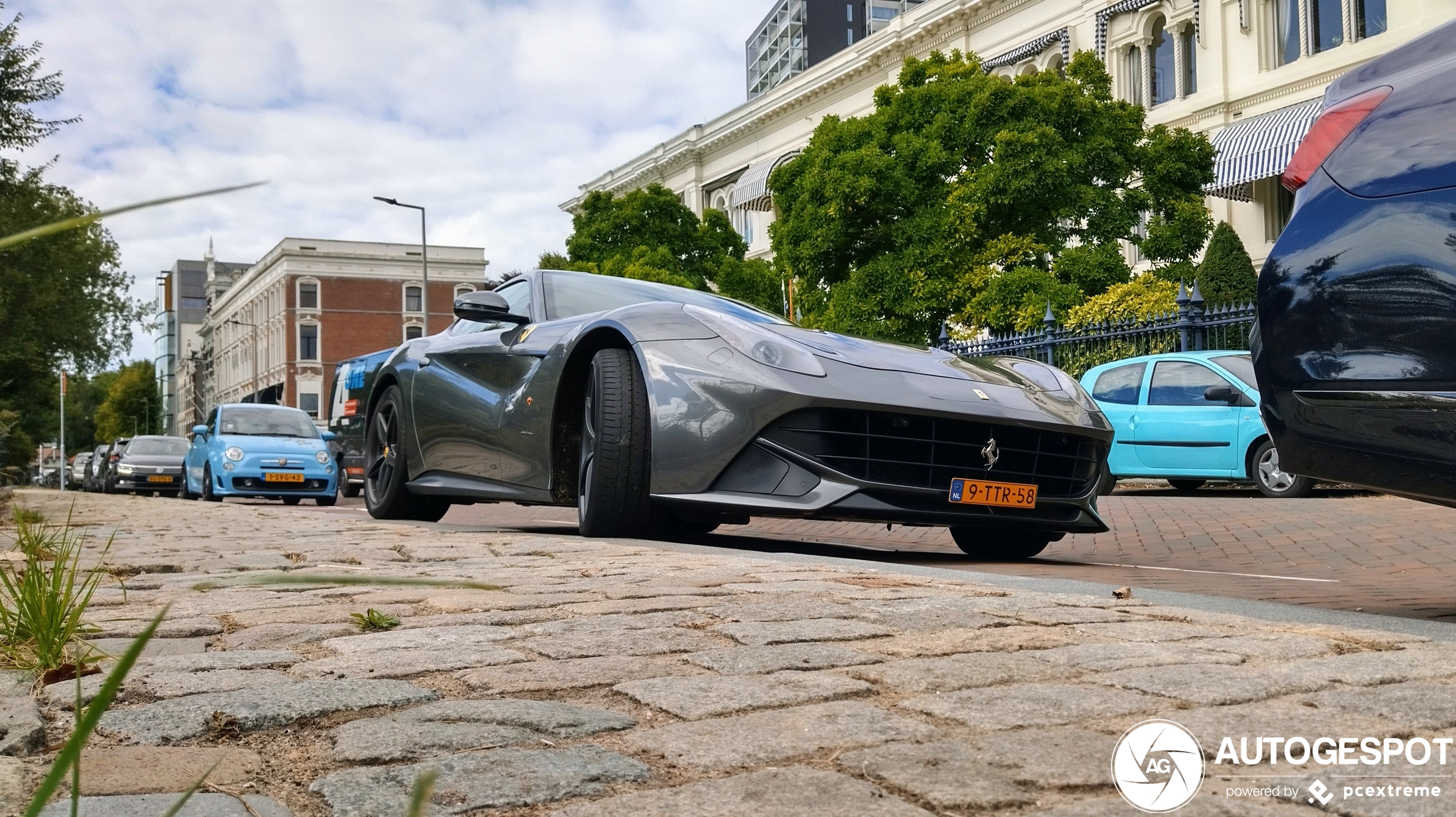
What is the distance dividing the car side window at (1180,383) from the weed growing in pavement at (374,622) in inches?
453

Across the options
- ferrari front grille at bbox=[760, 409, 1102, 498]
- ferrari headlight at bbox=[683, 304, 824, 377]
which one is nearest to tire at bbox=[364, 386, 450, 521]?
ferrari headlight at bbox=[683, 304, 824, 377]

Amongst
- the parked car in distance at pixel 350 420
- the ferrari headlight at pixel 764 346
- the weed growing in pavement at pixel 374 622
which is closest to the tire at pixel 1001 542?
the ferrari headlight at pixel 764 346

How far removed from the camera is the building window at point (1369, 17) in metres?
27.1

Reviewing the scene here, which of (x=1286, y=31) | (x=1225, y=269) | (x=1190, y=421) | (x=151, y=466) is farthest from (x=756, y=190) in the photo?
(x=1190, y=421)

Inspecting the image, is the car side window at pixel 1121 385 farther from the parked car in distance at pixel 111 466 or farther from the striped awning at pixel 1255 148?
the parked car in distance at pixel 111 466

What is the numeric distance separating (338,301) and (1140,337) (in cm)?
6711

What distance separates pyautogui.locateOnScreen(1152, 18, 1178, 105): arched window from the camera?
32719mm

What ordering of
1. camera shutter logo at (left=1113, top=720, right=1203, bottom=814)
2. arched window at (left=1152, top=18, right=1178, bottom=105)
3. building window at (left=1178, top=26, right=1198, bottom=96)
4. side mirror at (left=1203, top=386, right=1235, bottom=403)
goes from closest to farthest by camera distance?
camera shutter logo at (left=1113, top=720, right=1203, bottom=814) < side mirror at (left=1203, top=386, right=1235, bottom=403) < building window at (left=1178, top=26, right=1198, bottom=96) < arched window at (left=1152, top=18, right=1178, bottom=105)

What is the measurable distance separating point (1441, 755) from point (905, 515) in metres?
3.58

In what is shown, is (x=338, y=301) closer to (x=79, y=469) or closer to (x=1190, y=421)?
(x=79, y=469)

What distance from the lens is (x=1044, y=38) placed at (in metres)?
34.9

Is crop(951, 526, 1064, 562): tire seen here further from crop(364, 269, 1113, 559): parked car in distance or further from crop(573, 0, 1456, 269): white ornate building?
crop(573, 0, 1456, 269): white ornate building

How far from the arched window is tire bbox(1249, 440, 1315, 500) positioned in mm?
21694

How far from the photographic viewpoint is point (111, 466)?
33.3m
